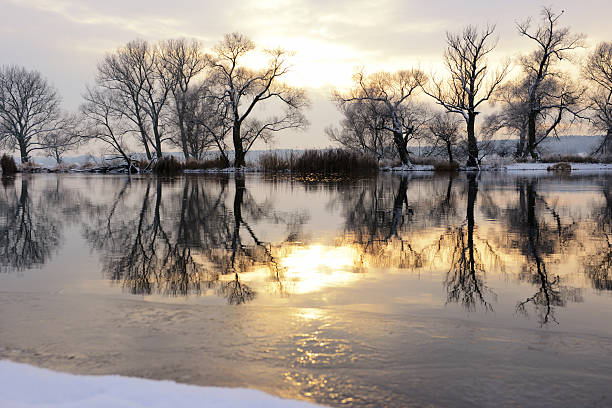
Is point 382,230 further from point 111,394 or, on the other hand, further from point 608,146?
point 608,146

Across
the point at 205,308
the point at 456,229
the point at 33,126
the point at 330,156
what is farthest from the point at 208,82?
the point at 205,308

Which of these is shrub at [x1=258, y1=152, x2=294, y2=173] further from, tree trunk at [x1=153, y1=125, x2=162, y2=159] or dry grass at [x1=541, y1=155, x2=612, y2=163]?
dry grass at [x1=541, y1=155, x2=612, y2=163]

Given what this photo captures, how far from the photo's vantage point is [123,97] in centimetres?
4356

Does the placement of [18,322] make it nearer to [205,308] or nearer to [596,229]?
[205,308]

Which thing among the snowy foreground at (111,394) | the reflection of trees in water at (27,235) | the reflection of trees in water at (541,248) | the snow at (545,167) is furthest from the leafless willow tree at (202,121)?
the snowy foreground at (111,394)

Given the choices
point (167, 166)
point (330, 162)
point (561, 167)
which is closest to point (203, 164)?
point (167, 166)

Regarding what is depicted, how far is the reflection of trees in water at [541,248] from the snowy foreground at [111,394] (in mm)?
2160

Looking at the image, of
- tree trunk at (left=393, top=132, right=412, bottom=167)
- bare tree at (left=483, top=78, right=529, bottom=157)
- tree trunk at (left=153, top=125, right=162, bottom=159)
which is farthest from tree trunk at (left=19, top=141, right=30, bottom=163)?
bare tree at (left=483, top=78, right=529, bottom=157)

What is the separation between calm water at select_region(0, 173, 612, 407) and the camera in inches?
91.1

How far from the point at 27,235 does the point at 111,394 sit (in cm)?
559

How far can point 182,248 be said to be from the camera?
5539mm

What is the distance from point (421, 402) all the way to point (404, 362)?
1.27 feet

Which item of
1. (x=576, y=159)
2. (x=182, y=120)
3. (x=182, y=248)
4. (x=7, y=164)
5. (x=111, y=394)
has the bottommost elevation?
(x=111, y=394)

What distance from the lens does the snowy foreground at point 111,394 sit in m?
2.04
